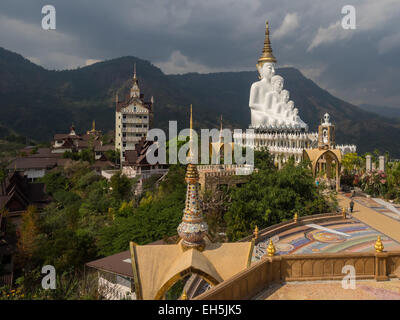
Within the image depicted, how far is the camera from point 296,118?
37594 mm

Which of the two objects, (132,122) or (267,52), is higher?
(267,52)

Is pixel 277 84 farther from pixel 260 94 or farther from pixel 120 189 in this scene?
pixel 120 189

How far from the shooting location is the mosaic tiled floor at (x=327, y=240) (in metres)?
14.2

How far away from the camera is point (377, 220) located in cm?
1870

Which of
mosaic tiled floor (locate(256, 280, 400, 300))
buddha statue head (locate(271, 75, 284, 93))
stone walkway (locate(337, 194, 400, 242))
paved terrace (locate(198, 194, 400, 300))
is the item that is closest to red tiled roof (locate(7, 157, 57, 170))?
buddha statue head (locate(271, 75, 284, 93))

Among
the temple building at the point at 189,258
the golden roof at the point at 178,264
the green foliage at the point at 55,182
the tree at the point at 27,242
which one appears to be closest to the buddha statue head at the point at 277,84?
the green foliage at the point at 55,182

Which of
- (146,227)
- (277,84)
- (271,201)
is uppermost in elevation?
(277,84)

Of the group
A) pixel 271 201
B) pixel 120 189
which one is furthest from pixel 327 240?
pixel 120 189

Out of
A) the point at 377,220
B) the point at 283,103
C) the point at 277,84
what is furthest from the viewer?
the point at 277,84

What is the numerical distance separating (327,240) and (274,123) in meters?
23.5

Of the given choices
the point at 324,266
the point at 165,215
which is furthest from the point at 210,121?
the point at 324,266

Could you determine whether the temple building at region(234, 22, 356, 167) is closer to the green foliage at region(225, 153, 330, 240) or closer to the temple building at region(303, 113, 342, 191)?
the temple building at region(303, 113, 342, 191)
